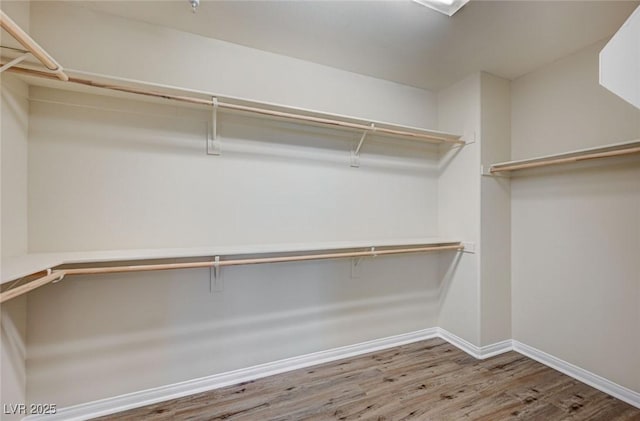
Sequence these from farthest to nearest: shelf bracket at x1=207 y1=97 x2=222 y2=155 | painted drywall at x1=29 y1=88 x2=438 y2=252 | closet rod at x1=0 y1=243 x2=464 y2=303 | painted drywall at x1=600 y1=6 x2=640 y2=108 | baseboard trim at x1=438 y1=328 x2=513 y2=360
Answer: baseboard trim at x1=438 y1=328 x2=513 y2=360
shelf bracket at x1=207 y1=97 x2=222 y2=155
painted drywall at x1=29 y1=88 x2=438 y2=252
closet rod at x1=0 y1=243 x2=464 y2=303
painted drywall at x1=600 y1=6 x2=640 y2=108

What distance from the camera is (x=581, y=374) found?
2252 millimetres

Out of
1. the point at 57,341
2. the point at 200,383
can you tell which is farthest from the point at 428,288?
the point at 57,341

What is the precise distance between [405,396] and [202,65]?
2.84 metres

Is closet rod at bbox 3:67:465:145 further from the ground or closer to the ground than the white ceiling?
closer to the ground

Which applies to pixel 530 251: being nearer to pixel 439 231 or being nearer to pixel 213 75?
pixel 439 231

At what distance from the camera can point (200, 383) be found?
2094mm

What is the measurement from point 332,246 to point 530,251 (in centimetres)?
185

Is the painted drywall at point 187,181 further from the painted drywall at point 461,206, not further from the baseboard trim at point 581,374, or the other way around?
the baseboard trim at point 581,374

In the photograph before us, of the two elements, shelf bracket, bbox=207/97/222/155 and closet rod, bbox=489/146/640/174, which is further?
shelf bracket, bbox=207/97/222/155

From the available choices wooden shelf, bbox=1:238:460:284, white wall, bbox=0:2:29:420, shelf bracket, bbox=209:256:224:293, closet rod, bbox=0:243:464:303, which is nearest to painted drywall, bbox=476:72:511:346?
closet rod, bbox=0:243:464:303

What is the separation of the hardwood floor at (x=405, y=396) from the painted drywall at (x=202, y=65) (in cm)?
222

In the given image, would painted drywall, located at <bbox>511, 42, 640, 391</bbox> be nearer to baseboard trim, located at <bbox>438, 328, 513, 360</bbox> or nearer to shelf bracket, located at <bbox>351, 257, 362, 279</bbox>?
baseboard trim, located at <bbox>438, 328, 513, 360</bbox>

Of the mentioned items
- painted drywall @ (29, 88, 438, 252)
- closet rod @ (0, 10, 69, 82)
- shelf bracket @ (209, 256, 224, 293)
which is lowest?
shelf bracket @ (209, 256, 224, 293)

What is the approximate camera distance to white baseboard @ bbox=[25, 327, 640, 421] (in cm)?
186
